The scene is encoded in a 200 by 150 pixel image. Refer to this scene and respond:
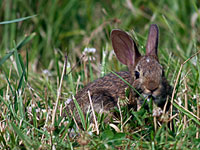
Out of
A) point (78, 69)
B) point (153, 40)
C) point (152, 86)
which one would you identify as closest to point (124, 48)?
point (153, 40)

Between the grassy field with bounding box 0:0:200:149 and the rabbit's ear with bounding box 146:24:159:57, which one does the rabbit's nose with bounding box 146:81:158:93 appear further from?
the rabbit's ear with bounding box 146:24:159:57

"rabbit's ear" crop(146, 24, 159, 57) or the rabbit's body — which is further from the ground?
"rabbit's ear" crop(146, 24, 159, 57)

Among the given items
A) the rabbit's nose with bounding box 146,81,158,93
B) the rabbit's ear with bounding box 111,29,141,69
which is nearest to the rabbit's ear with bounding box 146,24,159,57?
the rabbit's ear with bounding box 111,29,141,69

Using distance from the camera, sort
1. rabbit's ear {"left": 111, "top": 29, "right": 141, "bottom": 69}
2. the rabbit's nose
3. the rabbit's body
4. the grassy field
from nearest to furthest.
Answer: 1. the grassy field
2. the rabbit's nose
3. the rabbit's body
4. rabbit's ear {"left": 111, "top": 29, "right": 141, "bottom": 69}

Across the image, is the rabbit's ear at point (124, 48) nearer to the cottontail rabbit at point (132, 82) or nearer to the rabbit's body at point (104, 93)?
the cottontail rabbit at point (132, 82)

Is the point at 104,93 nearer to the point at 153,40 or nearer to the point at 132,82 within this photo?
the point at 132,82

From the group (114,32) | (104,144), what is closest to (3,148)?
(104,144)

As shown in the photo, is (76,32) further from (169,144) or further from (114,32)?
(169,144)
